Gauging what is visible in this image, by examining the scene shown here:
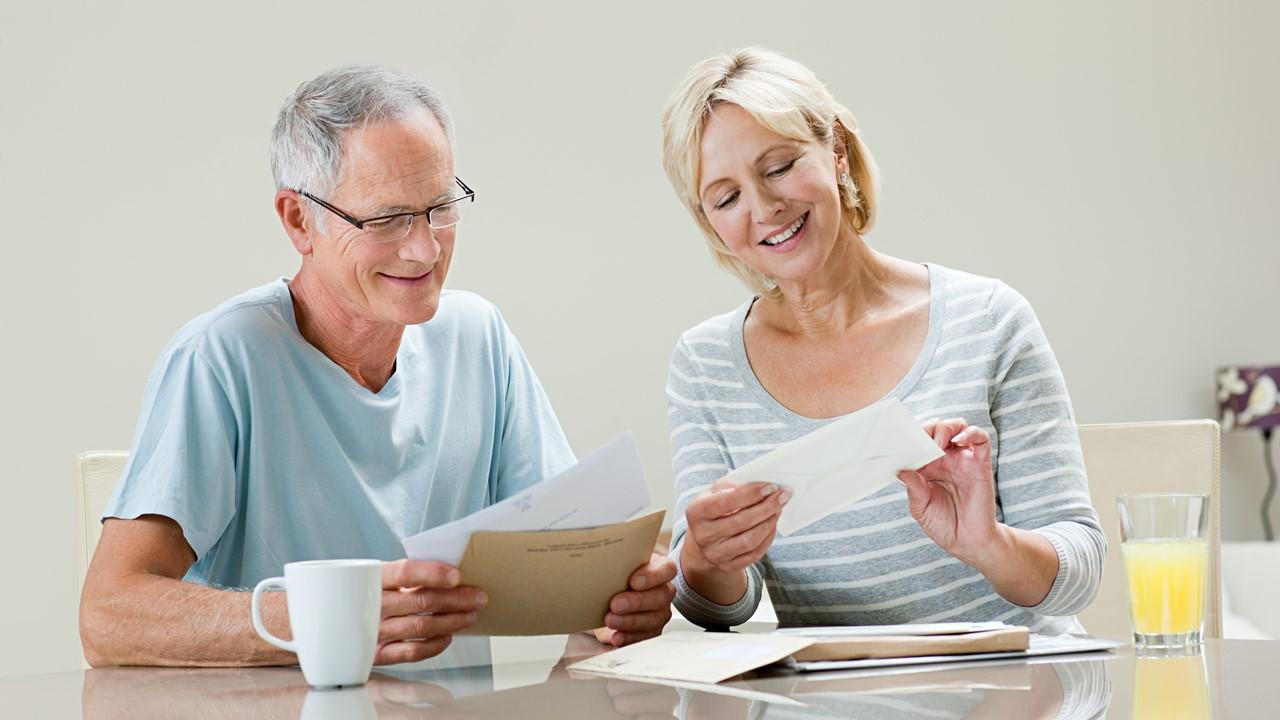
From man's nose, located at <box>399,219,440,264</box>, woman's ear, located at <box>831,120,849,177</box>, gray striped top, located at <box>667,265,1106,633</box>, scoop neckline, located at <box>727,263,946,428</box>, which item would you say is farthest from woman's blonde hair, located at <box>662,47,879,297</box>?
man's nose, located at <box>399,219,440,264</box>

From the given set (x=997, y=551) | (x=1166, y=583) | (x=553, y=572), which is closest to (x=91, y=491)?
(x=553, y=572)

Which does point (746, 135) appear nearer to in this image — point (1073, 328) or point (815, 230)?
point (815, 230)

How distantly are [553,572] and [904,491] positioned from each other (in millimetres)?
515

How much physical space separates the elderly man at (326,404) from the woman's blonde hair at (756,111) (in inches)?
11.3

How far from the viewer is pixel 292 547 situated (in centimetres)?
146

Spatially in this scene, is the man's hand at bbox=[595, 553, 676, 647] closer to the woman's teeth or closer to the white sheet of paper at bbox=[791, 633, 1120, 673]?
the white sheet of paper at bbox=[791, 633, 1120, 673]

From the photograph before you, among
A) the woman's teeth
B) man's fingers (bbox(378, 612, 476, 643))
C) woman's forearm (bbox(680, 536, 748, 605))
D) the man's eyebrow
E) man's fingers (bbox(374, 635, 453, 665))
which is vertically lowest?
woman's forearm (bbox(680, 536, 748, 605))

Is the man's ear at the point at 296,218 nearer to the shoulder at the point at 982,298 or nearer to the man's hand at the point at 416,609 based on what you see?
the man's hand at the point at 416,609

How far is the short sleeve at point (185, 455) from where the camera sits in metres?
1.32

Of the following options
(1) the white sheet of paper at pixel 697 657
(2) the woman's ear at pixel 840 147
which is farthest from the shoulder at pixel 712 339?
(1) the white sheet of paper at pixel 697 657

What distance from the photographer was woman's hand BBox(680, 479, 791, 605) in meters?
1.26

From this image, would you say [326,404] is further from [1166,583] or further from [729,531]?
[1166,583]

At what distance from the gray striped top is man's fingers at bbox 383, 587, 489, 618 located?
37 cm

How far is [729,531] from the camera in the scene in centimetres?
130
